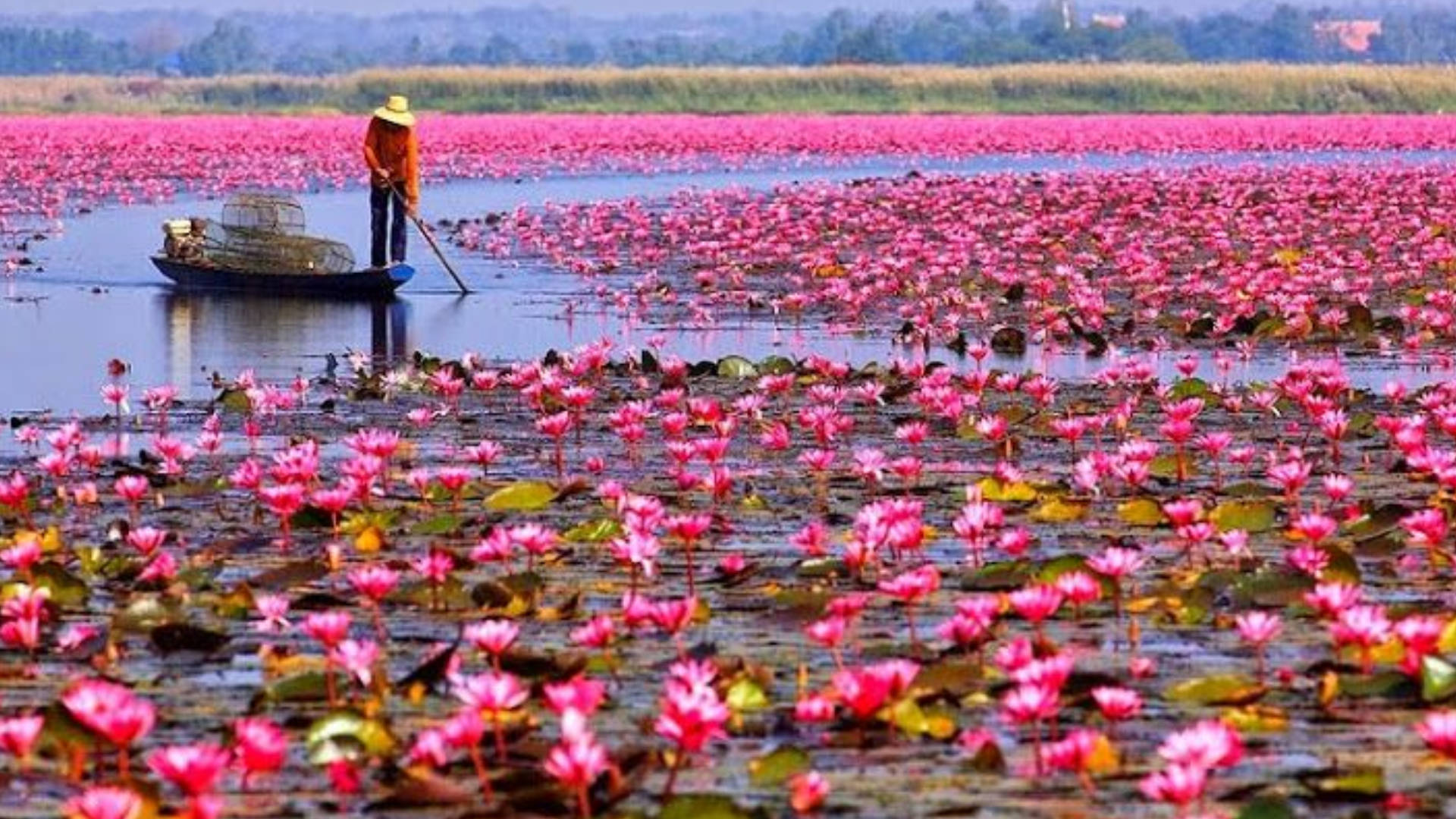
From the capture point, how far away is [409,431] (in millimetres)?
13430

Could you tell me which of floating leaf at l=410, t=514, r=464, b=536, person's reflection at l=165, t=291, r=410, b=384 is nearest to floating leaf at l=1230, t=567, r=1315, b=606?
floating leaf at l=410, t=514, r=464, b=536

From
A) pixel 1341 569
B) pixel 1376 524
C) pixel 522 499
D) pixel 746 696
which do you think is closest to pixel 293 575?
pixel 522 499

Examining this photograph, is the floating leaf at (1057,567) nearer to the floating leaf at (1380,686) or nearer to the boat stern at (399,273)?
the floating leaf at (1380,686)

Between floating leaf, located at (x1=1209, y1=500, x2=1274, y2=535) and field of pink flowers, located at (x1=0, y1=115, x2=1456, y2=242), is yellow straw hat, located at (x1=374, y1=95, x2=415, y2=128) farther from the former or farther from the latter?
field of pink flowers, located at (x1=0, y1=115, x2=1456, y2=242)

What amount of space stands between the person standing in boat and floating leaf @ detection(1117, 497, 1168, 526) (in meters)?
13.7

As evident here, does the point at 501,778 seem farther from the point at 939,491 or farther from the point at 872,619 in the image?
the point at 939,491

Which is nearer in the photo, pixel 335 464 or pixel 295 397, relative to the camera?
pixel 335 464

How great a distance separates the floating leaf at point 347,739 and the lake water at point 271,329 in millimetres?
8327

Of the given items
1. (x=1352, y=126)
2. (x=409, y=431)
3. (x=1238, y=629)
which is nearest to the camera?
(x=1238, y=629)

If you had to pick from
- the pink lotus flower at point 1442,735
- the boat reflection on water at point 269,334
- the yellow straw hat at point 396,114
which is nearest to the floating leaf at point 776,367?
the boat reflection on water at point 269,334

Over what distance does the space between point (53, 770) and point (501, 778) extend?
3.41ft

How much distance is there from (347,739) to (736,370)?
916cm

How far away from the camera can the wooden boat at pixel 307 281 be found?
74.6ft

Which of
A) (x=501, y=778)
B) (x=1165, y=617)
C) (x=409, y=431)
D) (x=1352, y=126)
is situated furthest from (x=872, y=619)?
(x=1352, y=126)
